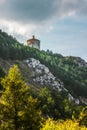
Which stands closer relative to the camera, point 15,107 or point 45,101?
point 15,107

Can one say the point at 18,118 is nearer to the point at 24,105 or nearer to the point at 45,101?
the point at 24,105

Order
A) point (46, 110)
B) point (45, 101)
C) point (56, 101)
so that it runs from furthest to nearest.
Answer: point (56, 101) < point (45, 101) < point (46, 110)

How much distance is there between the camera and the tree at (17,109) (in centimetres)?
4100

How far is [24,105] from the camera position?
42.1m

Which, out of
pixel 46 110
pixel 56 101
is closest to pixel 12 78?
pixel 46 110

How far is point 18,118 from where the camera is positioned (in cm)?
4125

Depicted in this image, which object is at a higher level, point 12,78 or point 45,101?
point 45,101

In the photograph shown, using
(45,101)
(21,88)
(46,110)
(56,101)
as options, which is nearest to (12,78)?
(21,88)

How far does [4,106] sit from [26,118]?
2.93 metres

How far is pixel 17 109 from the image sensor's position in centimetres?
4153

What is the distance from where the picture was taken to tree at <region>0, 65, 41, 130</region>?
4100 centimetres

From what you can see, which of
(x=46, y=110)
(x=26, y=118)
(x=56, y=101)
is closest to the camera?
(x=26, y=118)

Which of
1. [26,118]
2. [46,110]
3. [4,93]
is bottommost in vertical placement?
[26,118]

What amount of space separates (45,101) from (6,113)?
10043 centimetres
